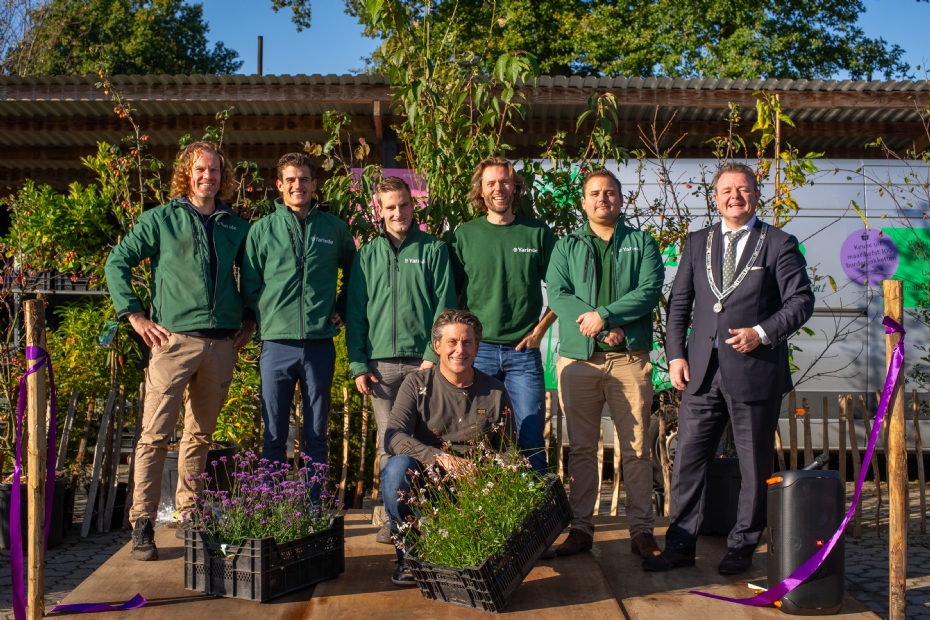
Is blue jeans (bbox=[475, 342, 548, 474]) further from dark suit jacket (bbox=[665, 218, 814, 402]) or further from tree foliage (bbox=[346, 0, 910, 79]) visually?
tree foliage (bbox=[346, 0, 910, 79])

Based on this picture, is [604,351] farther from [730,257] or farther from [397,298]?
[397,298]

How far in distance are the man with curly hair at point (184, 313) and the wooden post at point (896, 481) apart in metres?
3.02

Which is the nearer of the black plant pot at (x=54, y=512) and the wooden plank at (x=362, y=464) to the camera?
the black plant pot at (x=54, y=512)

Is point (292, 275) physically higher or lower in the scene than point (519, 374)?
higher

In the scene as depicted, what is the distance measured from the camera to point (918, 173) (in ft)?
24.6

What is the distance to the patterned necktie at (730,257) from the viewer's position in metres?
4.07

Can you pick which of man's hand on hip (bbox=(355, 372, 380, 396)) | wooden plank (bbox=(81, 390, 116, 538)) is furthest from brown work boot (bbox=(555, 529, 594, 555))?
wooden plank (bbox=(81, 390, 116, 538))

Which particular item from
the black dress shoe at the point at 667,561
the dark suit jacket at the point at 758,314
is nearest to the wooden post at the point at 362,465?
the black dress shoe at the point at 667,561

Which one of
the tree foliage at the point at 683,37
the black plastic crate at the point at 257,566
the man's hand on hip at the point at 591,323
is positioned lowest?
the black plastic crate at the point at 257,566

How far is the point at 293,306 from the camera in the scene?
14.3ft

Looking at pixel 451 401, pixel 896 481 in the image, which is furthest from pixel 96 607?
pixel 896 481

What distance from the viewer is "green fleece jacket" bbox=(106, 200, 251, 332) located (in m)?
4.31

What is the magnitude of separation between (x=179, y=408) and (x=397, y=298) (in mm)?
1220

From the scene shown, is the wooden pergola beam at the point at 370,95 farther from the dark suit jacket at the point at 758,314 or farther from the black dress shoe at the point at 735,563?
the black dress shoe at the point at 735,563
